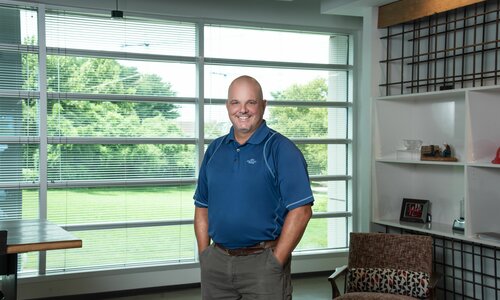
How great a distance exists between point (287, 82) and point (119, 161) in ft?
6.37

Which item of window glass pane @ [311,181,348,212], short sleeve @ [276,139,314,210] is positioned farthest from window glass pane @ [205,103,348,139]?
short sleeve @ [276,139,314,210]

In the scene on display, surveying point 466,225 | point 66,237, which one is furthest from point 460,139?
point 66,237

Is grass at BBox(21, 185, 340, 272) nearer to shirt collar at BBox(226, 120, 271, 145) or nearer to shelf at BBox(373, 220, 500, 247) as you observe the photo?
shelf at BBox(373, 220, 500, 247)

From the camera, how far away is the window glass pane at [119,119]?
5262 mm

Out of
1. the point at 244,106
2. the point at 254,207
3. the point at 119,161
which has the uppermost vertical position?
the point at 244,106

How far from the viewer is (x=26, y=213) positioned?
16.9ft

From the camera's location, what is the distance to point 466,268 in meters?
4.49

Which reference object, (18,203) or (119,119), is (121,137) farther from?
(18,203)

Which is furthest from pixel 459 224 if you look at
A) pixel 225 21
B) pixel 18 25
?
pixel 18 25

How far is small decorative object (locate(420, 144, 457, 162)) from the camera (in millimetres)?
4430

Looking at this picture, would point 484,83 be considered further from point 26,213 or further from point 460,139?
point 26,213

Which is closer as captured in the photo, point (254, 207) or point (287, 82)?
point (254, 207)

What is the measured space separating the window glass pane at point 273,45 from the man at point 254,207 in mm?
3285

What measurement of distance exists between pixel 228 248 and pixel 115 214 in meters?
3.05
